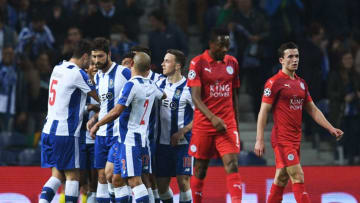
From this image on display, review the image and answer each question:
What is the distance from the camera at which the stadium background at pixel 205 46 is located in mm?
12453

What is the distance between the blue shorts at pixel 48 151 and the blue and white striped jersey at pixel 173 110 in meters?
1.45

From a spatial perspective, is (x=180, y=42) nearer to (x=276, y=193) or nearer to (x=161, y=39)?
(x=161, y=39)

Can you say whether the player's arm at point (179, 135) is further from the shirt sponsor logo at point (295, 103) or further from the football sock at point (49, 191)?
the football sock at point (49, 191)

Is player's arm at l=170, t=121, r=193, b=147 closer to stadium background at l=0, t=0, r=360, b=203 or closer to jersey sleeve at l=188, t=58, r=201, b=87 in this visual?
jersey sleeve at l=188, t=58, r=201, b=87

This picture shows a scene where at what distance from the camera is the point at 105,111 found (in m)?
10.5

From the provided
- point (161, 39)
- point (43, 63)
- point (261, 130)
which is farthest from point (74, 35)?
point (261, 130)

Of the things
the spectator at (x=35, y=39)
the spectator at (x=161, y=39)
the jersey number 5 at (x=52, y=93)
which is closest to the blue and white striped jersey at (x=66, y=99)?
the jersey number 5 at (x=52, y=93)

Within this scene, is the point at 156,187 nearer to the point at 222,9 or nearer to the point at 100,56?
the point at 100,56

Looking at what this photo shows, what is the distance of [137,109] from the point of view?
9.74 m

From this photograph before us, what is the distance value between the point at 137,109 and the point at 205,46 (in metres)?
5.79

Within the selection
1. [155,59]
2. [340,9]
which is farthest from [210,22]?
[340,9]

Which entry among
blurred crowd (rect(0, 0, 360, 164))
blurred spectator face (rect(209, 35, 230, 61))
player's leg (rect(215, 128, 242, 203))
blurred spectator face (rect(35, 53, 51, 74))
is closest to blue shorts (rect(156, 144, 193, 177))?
player's leg (rect(215, 128, 242, 203))

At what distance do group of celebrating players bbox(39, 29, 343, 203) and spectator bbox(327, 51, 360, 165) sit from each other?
3.62 meters

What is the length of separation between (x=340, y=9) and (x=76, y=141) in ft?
26.0
